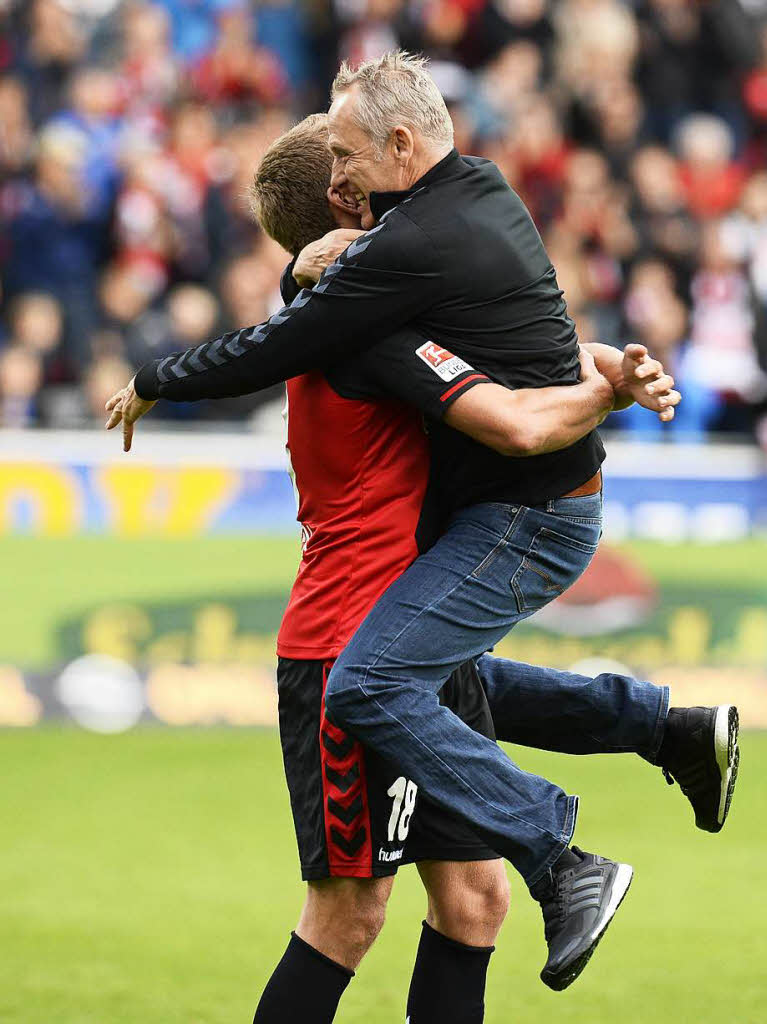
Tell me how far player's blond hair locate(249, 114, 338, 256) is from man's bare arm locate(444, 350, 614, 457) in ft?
1.82

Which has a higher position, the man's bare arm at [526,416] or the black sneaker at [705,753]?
the man's bare arm at [526,416]

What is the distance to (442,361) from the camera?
11.2 ft

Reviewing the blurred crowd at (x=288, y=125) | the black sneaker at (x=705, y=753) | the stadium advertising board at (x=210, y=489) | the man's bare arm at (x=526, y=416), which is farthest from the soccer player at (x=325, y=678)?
the blurred crowd at (x=288, y=125)

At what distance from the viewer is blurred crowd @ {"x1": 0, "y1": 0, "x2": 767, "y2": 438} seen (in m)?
10.3

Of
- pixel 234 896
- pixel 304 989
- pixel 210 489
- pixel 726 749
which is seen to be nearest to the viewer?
pixel 304 989

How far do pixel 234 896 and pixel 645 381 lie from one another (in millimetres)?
3167

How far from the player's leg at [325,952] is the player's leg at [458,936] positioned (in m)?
0.13

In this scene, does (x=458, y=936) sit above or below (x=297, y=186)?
below

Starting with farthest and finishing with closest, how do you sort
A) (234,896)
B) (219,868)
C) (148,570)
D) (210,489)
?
(210,489) → (148,570) → (219,868) → (234,896)

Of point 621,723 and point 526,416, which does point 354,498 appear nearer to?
point 526,416

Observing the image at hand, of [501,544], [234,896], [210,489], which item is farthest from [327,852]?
[210,489]

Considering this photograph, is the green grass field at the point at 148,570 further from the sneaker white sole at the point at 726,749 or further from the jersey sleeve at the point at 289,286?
the jersey sleeve at the point at 289,286

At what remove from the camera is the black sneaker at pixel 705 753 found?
3898 millimetres

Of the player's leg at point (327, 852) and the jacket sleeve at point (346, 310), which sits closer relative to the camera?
the jacket sleeve at point (346, 310)
